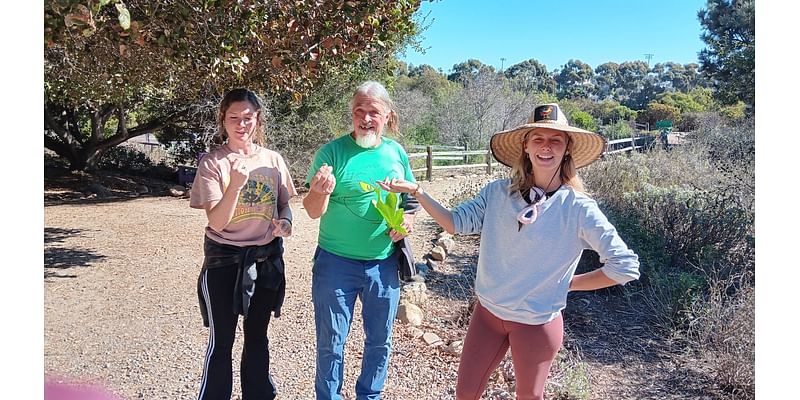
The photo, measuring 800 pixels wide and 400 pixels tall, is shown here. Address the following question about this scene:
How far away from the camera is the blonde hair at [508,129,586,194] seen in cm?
251

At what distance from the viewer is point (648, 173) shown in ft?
33.0

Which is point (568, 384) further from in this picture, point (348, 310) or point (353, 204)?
point (353, 204)

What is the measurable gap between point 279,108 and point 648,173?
28.4 feet

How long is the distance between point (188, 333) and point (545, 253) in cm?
369

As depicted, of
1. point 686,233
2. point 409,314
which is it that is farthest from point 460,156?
point 409,314

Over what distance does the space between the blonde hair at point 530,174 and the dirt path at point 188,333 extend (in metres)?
1.88

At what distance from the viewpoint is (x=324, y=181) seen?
2.64 metres

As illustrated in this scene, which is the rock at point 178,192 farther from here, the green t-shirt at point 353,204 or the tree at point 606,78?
the tree at point 606,78

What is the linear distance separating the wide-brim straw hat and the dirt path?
189 centimetres

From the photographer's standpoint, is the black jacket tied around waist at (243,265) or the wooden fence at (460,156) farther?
the wooden fence at (460,156)

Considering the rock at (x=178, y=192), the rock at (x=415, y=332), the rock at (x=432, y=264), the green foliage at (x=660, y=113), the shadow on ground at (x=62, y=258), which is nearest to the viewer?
the rock at (x=415, y=332)

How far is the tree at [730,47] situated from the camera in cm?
1328

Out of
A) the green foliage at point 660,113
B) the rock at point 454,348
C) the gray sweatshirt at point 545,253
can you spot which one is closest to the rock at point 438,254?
the rock at point 454,348

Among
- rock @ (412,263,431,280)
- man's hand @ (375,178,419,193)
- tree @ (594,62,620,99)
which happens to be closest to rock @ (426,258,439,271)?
rock @ (412,263,431,280)
